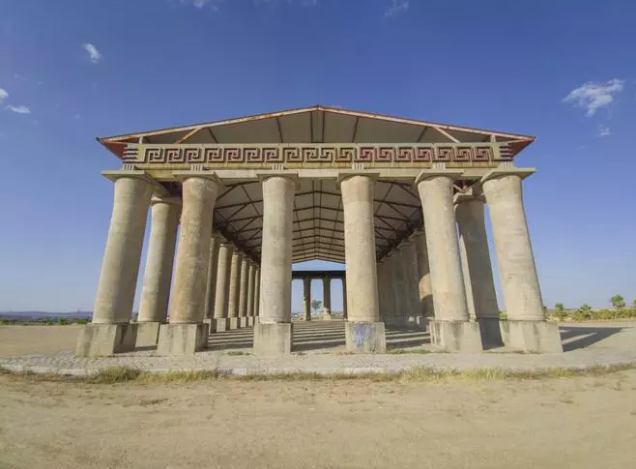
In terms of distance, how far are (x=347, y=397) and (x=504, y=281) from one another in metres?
8.99

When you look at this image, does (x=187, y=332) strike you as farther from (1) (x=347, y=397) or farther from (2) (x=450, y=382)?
(2) (x=450, y=382)

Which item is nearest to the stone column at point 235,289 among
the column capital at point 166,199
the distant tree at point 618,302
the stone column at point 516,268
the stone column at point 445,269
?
the column capital at point 166,199

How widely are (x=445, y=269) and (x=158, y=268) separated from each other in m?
12.6

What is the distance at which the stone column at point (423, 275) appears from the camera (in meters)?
19.6

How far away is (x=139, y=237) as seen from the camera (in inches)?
444

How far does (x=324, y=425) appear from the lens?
4.12 m

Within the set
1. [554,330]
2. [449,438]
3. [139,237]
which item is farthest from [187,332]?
[554,330]

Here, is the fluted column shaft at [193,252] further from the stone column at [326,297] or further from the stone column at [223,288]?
the stone column at [326,297]

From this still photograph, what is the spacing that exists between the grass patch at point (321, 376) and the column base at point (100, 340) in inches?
98.0

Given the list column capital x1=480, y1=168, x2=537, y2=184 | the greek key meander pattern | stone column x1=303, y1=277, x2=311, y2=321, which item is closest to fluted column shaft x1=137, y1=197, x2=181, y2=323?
the greek key meander pattern

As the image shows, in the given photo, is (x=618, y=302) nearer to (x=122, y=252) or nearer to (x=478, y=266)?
(x=478, y=266)

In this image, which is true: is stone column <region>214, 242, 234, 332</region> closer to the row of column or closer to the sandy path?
the row of column

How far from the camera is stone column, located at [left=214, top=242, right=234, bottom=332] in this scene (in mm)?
20766

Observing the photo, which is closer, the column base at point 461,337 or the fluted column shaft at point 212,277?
the column base at point 461,337
